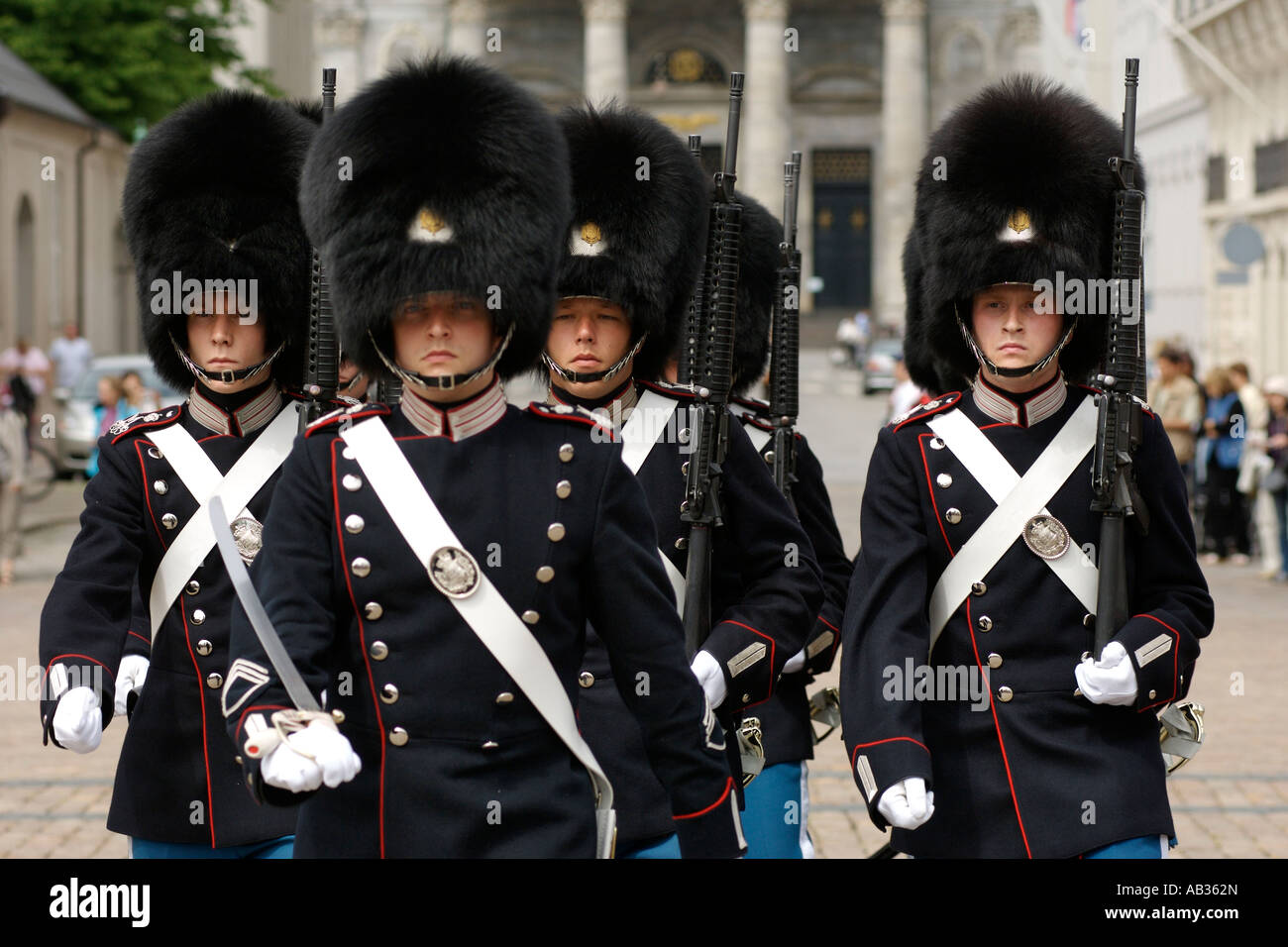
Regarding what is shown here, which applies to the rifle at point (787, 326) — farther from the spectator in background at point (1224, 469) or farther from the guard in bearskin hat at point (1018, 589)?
the spectator in background at point (1224, 469)

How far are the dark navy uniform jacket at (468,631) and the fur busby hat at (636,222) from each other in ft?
4.86

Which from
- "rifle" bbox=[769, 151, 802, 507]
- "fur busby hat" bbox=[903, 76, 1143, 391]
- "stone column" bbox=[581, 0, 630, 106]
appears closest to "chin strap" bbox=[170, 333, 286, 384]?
"fur busby hat" bbox=[903, 76, 1143, 391]

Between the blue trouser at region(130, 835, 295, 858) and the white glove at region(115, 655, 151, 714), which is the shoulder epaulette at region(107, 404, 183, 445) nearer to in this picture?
the white glove at region(115, 655, 151, 714)

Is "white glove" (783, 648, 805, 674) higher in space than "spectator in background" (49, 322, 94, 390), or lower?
lower

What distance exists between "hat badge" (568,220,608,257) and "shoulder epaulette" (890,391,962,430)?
900 mm

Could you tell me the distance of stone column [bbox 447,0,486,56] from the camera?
62094 millimetres

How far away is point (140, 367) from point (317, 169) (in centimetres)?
1964

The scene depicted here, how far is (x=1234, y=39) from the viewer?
32.3 metres

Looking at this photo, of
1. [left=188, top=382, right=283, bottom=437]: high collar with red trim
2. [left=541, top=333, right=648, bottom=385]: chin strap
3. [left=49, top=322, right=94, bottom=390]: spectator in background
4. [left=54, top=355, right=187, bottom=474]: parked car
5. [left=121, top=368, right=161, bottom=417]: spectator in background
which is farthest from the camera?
[left=49, top=322, right=94, bottom=390]: spectator in background

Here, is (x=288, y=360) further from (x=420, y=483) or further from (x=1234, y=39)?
(x=1234, y=39)

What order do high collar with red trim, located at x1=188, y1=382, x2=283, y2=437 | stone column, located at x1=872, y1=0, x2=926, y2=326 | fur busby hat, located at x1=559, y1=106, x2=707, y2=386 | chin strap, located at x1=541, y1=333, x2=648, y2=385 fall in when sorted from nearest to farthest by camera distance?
high collar with red trim, located at x1=188, y1=382, x2=283, y2=437, chin strap, located at x1=541, y1=333, x2=648, y2=385, fur busby hat, located at x1=559, y1=106, x2=707, y2=386, stone column, located at x1=872, y1=0, x2=926, y2=326

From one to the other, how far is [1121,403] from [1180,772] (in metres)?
5.35

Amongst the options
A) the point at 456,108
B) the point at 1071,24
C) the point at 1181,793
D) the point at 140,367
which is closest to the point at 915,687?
the point at 456,108

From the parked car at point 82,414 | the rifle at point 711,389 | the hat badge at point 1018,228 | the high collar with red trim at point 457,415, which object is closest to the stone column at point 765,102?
the parked car at point 82,414
